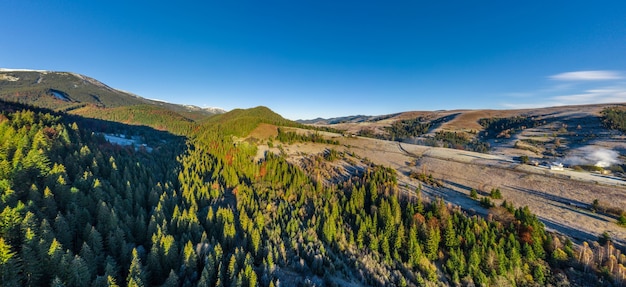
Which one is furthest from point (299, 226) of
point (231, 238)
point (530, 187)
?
point (530, 187)

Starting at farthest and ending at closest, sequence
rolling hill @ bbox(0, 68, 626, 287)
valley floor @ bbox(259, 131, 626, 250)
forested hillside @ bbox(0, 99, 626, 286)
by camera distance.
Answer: valley floor @ bbox(259, 131, 626, 250)
rolling hill @ bbox(0, 68, 626, 287)
forested hillside @ bbox(0, 99, 626, 286)

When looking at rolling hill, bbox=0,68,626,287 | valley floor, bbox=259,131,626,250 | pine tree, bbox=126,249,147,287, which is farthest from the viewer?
valley floor, bbox=259,131,626,250

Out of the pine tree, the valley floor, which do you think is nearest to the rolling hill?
the pine tree

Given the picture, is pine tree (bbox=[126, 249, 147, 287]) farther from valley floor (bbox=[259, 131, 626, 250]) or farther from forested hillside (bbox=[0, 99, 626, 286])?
valley floor (bbox=[259, 131, 626, 250])

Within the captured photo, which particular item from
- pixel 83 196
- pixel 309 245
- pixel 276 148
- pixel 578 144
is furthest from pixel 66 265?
pixel 578 144

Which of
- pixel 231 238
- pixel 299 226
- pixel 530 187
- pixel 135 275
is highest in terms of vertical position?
pixel 135 275

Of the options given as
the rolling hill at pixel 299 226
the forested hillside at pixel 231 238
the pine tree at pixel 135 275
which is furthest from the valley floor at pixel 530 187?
the pine tree at pixel 135 275

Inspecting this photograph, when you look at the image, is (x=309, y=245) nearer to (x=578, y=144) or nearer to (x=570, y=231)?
(x=570, y=231)

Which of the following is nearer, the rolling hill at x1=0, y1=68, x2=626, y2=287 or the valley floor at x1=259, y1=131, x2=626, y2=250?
the rolling hill at x1=0, y1=68, x2=626, y2=287

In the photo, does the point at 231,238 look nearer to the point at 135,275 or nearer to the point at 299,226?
the point at 299,226
